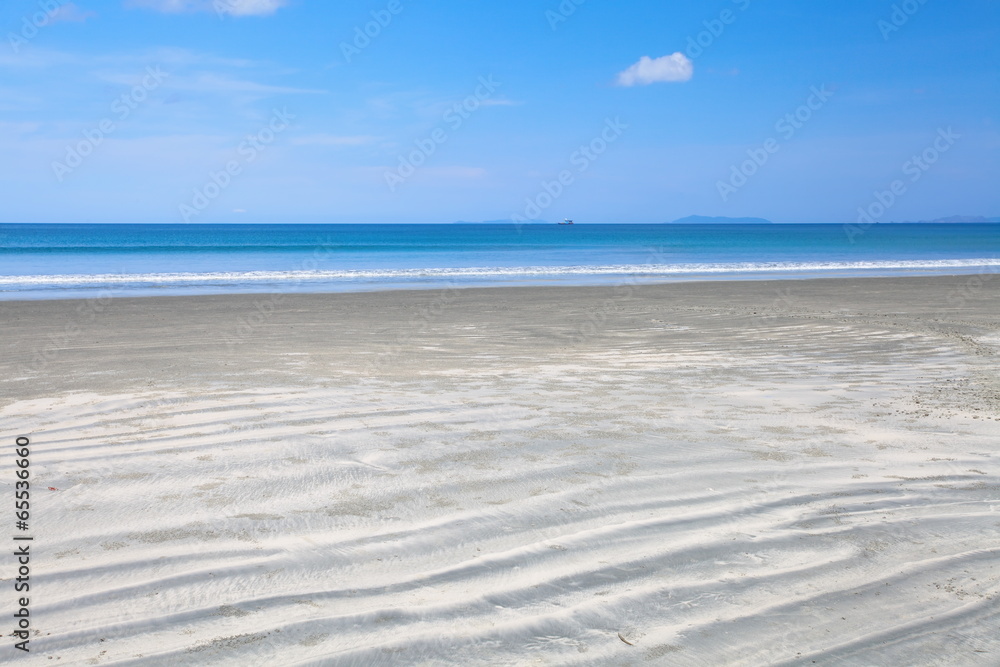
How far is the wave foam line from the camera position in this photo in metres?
24.5

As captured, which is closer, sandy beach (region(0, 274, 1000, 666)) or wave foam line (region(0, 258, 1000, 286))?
sandy beach (region(0, 274, 1000, 666))

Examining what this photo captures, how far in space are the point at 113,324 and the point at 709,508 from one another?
11.9 meters

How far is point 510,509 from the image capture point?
13.2 ft

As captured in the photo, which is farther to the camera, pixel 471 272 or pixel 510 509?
pixel 471 272

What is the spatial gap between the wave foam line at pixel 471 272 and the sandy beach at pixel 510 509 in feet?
54.8

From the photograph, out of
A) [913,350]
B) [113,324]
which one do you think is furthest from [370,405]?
[113,324]

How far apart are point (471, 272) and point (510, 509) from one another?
2553cm

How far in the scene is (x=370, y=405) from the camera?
21.1 feet

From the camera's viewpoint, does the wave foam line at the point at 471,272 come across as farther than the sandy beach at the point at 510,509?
Yes

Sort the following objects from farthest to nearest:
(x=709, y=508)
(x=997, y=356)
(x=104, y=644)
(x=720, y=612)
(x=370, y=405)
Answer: (x=997, y=356), (x=370, y=405), (x=709, y=508), (x=720, y=612), (x=104, y=644)

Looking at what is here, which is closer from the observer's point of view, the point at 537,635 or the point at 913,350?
the point at 537,635

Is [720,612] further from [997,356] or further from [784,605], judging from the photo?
[997,356]

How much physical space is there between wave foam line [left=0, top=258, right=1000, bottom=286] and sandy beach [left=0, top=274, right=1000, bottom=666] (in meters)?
16.7

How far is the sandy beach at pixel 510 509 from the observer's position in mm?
2803
